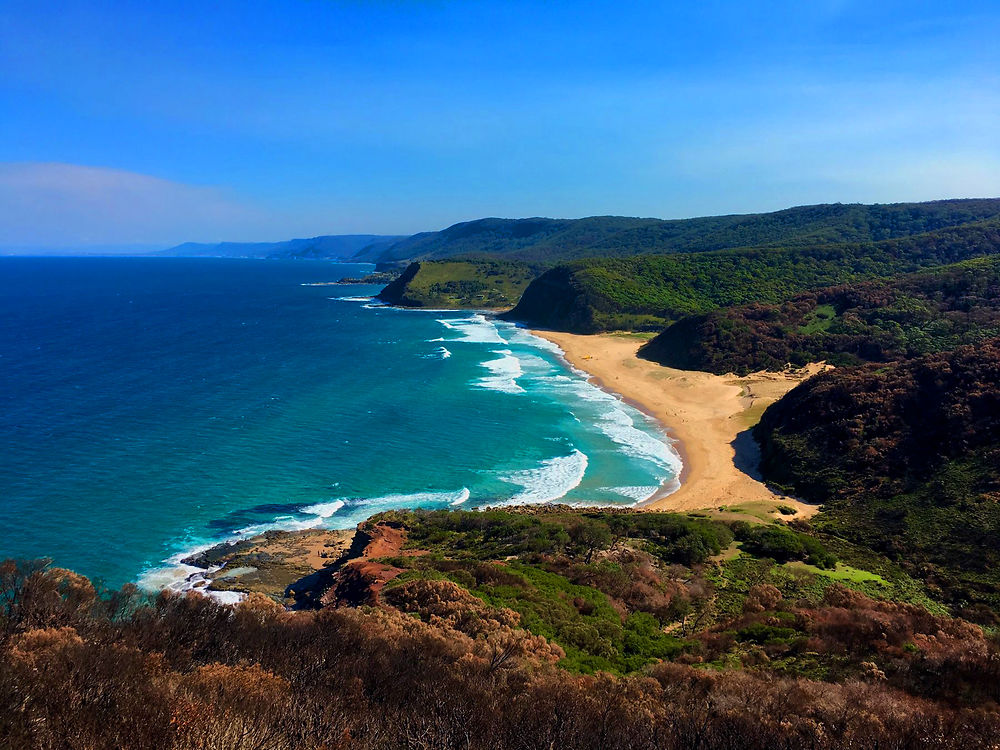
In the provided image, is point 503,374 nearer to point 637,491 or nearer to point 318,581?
point 637,491

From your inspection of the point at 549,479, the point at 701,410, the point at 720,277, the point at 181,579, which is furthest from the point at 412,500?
the point at 720,277

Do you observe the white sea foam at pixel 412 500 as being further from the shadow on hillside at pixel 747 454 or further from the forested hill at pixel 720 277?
the forested hill at pixel 720 277

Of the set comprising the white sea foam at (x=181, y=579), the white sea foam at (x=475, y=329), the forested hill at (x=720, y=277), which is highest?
the forested hill at (x=720, y=277)

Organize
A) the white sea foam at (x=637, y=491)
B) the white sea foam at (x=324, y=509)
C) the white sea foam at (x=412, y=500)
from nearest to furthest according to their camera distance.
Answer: the white sea foam at (x=324, y=509)
the white sea foam at (x=412, y=500)
the white sea foam at (x=637, y=491)

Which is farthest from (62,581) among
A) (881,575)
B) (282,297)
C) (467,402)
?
(282,297)

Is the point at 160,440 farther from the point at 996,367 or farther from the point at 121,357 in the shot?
the point at 996,367

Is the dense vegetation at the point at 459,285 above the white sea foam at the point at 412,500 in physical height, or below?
above

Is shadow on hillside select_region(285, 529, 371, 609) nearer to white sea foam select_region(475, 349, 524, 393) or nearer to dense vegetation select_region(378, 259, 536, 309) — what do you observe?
white sea foam select_region(475, 349, 524, 393)

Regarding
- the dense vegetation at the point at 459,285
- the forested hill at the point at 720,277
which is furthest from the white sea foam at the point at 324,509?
the dense vegetation at the point at 459,285
